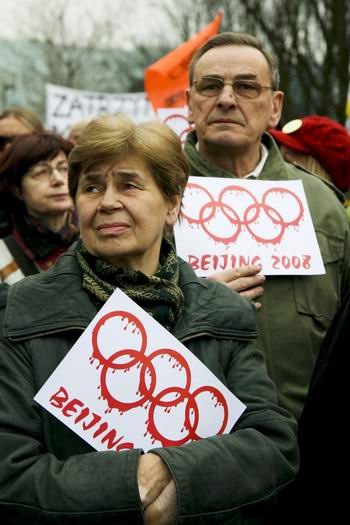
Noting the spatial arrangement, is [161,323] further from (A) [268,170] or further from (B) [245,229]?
(A) [268,170]

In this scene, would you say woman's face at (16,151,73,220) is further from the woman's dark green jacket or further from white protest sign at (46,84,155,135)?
white protest sign at (46,84,155,135)

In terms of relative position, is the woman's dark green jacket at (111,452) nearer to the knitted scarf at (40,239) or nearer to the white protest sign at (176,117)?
the knitted scarf at (40,239)

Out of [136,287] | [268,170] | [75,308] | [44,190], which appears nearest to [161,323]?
[136,287]

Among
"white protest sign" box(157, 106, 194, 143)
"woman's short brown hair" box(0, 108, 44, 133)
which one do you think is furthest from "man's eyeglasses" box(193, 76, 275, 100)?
"woman's short brown hair" box(0, 108, 44, 133)

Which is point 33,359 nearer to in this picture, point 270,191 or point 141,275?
point 141,275

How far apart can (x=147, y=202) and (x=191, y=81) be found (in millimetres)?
1224

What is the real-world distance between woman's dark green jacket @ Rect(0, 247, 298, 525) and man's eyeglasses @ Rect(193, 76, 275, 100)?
114 cm

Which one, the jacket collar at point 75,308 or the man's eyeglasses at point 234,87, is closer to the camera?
the jacket collar at point 75,308

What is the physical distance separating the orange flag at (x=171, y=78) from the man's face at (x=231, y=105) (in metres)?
2.58

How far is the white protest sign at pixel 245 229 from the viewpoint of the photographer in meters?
3.17

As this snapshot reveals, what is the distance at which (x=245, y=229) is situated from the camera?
3.24 m

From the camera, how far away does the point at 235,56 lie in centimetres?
353

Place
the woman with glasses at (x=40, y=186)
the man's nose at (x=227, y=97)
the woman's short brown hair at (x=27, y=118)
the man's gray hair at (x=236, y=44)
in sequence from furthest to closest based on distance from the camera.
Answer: the woman's short brown hair at (x=27, y=118) → the woman with glasses at (x=40, y=186) → the man's gray hair at (x=236, y=44) → the man's nose at (x=227, y=97)

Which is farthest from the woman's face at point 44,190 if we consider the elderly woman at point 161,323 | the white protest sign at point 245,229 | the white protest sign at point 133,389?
the white protest sign at point 133,389
